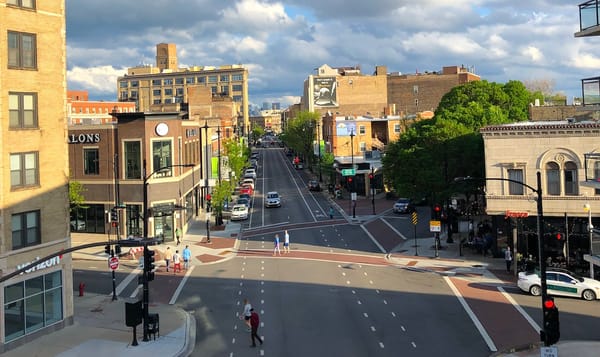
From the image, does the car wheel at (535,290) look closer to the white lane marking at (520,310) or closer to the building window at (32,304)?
the white lane marking at (520,310)

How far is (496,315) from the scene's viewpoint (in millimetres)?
27375

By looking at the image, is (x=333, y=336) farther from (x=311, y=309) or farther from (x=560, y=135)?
(x=560, y=135)

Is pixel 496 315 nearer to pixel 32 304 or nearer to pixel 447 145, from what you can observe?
pixel 32 304

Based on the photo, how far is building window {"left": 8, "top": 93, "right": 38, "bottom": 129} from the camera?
2561cm

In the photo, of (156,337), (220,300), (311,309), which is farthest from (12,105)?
(311,309)

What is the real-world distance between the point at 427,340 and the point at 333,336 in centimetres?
376

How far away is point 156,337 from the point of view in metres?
25.2

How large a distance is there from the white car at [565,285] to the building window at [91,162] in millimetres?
36935

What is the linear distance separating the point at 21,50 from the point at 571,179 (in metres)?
31.8

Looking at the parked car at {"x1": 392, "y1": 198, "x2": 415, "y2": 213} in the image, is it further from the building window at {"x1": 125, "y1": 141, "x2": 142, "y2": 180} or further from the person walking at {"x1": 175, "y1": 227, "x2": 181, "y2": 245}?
the building window at {"x1": 125, "y1": 141, "x2": 142, "y2": 180}

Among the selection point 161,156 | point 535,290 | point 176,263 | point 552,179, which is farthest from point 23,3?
point 552,179

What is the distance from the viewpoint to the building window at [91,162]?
52.4m

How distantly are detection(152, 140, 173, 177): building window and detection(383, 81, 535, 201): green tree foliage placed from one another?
20871 millimetres

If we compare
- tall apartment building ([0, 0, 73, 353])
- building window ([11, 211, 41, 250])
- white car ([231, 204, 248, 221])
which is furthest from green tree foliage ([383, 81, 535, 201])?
building window ([11, 211, 41, 250])
